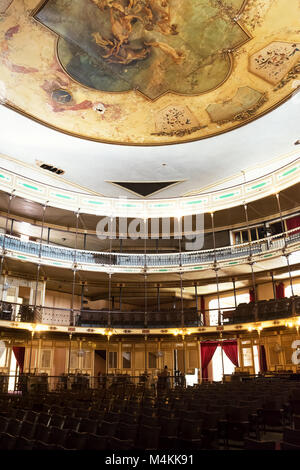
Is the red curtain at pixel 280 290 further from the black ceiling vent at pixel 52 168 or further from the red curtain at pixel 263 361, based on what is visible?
the black ceiling vent at pixel 52 168

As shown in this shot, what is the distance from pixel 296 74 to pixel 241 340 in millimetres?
14698

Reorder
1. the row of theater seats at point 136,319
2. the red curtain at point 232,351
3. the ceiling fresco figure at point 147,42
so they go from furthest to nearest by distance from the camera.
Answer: the red curtain at point 232,351, the row of theater seats at point 136,319, the ceiling fresco figure at point 147,42

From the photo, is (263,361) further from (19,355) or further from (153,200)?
(19,355)

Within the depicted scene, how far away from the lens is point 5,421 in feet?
20.7

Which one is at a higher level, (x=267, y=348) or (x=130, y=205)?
(x=130, y=205)

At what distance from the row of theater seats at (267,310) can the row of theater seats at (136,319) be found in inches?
106

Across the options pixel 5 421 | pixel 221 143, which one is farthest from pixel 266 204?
pixel 5 421

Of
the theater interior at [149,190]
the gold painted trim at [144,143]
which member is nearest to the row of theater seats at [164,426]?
the theater interior at [149,190]

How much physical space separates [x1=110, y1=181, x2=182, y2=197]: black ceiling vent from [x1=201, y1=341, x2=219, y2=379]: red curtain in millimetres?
10519

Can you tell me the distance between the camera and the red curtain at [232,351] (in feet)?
73.3

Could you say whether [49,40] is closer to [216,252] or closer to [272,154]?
[272,154]

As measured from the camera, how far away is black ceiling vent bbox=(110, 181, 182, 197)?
24.6 m

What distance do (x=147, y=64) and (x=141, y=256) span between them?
11264mm

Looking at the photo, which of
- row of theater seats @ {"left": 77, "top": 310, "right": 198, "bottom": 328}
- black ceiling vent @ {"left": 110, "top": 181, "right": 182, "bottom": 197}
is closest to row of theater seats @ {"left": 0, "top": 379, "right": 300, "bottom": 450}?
row of theater seats @ {"left": 77, "top": 310, "right": 198, "bottom": 328}
